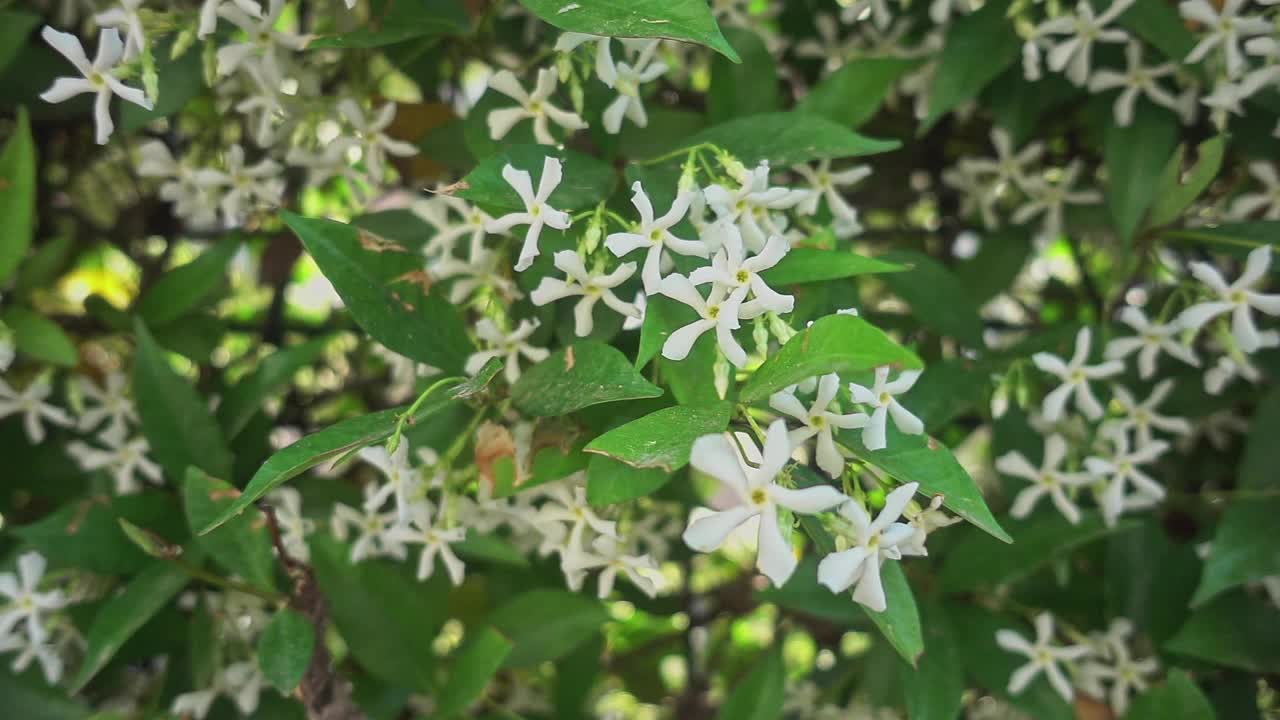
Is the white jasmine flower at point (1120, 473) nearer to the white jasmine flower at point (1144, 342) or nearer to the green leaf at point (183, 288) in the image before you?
the white jasmine flower at point (1144, 342)

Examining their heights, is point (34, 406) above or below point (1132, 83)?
below

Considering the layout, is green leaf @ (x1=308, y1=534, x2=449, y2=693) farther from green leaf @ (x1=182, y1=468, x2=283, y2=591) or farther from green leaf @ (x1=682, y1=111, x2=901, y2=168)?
green leaf @ (x1=682, y1=111, x2=901, y2=168)

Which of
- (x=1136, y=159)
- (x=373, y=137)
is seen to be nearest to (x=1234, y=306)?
(x=1136, y=159)

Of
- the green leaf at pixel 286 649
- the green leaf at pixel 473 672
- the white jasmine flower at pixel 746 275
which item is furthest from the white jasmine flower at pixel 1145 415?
the green leaf at pixel 286 649

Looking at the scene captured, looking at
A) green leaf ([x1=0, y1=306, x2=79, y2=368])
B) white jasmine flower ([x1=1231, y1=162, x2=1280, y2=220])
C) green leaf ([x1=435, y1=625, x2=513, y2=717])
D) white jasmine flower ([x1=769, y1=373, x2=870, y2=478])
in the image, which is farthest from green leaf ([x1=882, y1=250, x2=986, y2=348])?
green leaf ([x1=0, y1=306, x2=79, y2=368])

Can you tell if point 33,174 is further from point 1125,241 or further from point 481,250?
point 1125,241

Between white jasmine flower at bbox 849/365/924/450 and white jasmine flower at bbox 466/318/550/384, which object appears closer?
white jasmine flower at bbox 849/365/924/450

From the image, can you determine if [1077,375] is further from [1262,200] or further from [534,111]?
[534,111]
